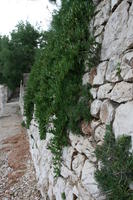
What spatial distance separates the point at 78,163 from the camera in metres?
2.74

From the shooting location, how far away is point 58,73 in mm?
3225

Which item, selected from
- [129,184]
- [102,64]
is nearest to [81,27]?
[102,64]

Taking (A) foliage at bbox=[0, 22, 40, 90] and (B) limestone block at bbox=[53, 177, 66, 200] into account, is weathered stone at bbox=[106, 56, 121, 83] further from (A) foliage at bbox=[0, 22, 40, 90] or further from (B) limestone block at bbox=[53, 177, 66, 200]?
(A) foliage at bbox=[0, 22, 40, 90]

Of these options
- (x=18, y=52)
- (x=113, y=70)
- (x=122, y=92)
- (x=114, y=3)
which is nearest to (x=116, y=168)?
(x=122, y=92)

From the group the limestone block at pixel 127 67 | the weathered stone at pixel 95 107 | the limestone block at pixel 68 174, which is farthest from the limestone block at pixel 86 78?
the limestone block at pixel 68 174

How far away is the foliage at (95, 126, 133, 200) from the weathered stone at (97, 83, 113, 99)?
324 mm

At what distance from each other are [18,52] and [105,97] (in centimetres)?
1073

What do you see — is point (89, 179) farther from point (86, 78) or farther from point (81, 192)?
point (86, 78)

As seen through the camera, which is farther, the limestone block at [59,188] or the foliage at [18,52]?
the foliage at [18,52]

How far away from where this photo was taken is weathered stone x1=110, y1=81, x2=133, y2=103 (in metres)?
2.02

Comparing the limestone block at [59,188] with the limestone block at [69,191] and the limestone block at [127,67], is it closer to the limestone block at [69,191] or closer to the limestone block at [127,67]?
the limestone block at [69,191]

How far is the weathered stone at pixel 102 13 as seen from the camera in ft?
8.50

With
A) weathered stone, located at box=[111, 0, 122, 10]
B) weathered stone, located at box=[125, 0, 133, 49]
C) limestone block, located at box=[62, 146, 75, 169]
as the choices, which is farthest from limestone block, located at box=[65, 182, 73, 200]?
weathered stone, located at box=[111, 0, 122, 10]

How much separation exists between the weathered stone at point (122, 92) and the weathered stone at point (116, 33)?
0.33 m
